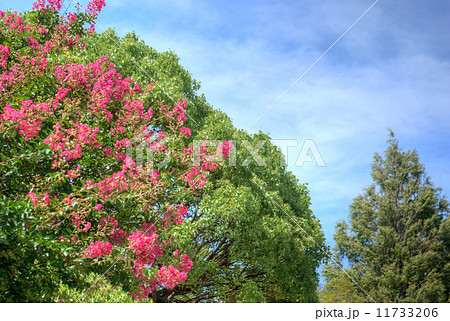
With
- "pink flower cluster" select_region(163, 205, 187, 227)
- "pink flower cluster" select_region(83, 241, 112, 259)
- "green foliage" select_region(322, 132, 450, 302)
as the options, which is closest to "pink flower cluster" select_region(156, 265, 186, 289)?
"pink flower cluster" select_region(163, 205, 187, 227)

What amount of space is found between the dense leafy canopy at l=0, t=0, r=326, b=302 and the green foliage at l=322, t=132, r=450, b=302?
13.2 metres

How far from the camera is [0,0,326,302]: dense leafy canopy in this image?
5.80 meters

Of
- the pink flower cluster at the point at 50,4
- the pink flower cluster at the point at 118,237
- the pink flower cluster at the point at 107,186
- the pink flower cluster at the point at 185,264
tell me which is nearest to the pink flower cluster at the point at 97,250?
the pink flower cluster at the point at 107,186

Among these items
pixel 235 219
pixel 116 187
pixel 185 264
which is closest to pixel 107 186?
pixel 116 187

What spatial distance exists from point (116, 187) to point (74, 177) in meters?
1.06

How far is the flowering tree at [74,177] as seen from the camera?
5465 millimetres

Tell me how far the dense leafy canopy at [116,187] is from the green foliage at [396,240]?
43.2 feet

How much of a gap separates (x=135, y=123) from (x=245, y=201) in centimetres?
440

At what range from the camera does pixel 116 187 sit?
20.5 ft

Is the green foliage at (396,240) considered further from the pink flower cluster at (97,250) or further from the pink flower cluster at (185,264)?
the pink flower cluster at (97,250)

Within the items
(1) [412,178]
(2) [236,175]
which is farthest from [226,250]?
(1) [412,178]

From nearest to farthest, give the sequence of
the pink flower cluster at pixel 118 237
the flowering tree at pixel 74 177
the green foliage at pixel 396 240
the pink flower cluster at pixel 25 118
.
→ the flowering tree at pixel 74 177
the pink flower cluster at pixel 25 118
the pink flower cluster at pixel 118 237
the green foliage at pixel 396 240
